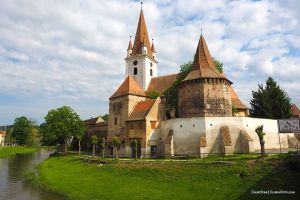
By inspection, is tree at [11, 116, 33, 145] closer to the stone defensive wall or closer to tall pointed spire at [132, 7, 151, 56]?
tall pointed spire at [132, 7, 151, 56]

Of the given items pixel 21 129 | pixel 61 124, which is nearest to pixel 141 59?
pixel 61 124

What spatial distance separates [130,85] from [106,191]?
979 inches

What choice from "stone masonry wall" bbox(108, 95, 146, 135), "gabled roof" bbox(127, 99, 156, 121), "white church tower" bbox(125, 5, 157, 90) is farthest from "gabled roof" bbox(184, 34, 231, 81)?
"white church tower" bbox(125, 5, 157, 90)

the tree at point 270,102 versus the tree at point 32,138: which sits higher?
the tree at point 270,102

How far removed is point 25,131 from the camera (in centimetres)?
10131

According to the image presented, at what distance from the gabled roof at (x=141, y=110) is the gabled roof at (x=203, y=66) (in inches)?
263

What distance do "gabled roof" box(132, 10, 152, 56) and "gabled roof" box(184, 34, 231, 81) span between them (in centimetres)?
2987

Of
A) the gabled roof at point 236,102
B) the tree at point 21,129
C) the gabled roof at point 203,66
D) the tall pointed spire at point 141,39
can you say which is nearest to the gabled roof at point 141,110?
the gabled roof at point 203,66

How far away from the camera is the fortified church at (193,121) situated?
35062mm

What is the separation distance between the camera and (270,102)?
51.4 meters

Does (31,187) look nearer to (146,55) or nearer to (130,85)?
(130,85)

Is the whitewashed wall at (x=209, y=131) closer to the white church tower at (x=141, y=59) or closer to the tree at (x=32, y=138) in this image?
the white church tower at (x=141, y=59)

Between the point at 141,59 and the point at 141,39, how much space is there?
5256 mm

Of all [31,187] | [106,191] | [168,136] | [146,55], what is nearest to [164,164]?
[106,191]
